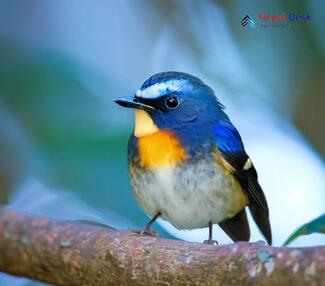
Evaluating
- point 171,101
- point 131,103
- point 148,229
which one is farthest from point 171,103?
point 148,229

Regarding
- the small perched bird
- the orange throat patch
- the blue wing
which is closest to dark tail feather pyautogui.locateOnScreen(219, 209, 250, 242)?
the blue wing

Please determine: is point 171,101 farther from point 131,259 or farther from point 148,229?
point 131,259

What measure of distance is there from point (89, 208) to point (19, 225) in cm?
29

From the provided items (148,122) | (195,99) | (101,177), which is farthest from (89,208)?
(195,99)

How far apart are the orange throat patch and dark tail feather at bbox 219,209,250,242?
1.88ft

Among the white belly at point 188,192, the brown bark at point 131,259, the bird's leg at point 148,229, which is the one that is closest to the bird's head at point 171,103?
the white belly at point 188,192

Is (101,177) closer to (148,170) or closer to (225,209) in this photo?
(148,170)

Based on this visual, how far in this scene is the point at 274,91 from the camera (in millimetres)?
3592

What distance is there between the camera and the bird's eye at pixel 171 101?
294 cm

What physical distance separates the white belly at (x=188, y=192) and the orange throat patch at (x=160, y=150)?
3 cm

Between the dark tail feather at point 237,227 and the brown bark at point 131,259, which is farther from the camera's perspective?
the dark tail feather at point 237,227

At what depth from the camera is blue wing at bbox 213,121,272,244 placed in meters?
2.99

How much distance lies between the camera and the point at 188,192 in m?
2.86

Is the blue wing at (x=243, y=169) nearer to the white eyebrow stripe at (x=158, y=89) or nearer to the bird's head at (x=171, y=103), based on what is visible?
the bird's head at (x=171, y=103)
